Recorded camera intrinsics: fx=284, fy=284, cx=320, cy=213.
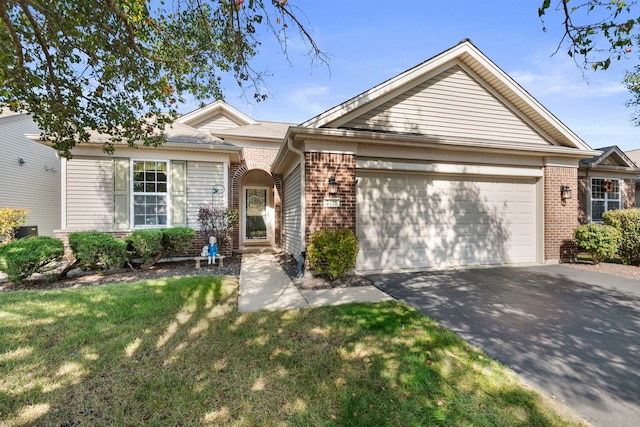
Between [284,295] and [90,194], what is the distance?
296 inches

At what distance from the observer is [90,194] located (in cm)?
870

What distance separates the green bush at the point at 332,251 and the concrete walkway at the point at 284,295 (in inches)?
23.3

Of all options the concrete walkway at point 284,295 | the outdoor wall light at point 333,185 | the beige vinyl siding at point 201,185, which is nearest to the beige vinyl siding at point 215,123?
the beige vinyl siding at point 201,185

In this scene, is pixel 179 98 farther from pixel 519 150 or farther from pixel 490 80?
pixel 519 150

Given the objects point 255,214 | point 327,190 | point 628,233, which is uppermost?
point 327,190

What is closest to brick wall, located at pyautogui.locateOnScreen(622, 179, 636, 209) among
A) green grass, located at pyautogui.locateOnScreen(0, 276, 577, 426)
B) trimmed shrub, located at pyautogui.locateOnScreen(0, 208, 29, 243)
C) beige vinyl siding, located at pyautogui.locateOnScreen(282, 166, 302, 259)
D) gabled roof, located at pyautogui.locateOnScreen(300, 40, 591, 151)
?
gabled roof, located at pyautogui.locateOnScreen(300, 40, 591, 151)

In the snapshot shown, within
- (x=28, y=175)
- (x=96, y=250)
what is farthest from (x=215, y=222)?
(x=28, y=175)

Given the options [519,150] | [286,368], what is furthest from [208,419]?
[519,150]

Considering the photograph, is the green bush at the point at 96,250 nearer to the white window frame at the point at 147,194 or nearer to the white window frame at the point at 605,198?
the white window frame at the point at 147,194

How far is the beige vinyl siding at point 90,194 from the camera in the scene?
856 centimetres

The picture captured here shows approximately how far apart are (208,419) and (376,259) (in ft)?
18.2

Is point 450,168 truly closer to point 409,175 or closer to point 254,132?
point 409,175

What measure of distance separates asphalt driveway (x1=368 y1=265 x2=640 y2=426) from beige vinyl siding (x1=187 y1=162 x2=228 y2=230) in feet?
19.7

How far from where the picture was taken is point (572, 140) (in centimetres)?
830
